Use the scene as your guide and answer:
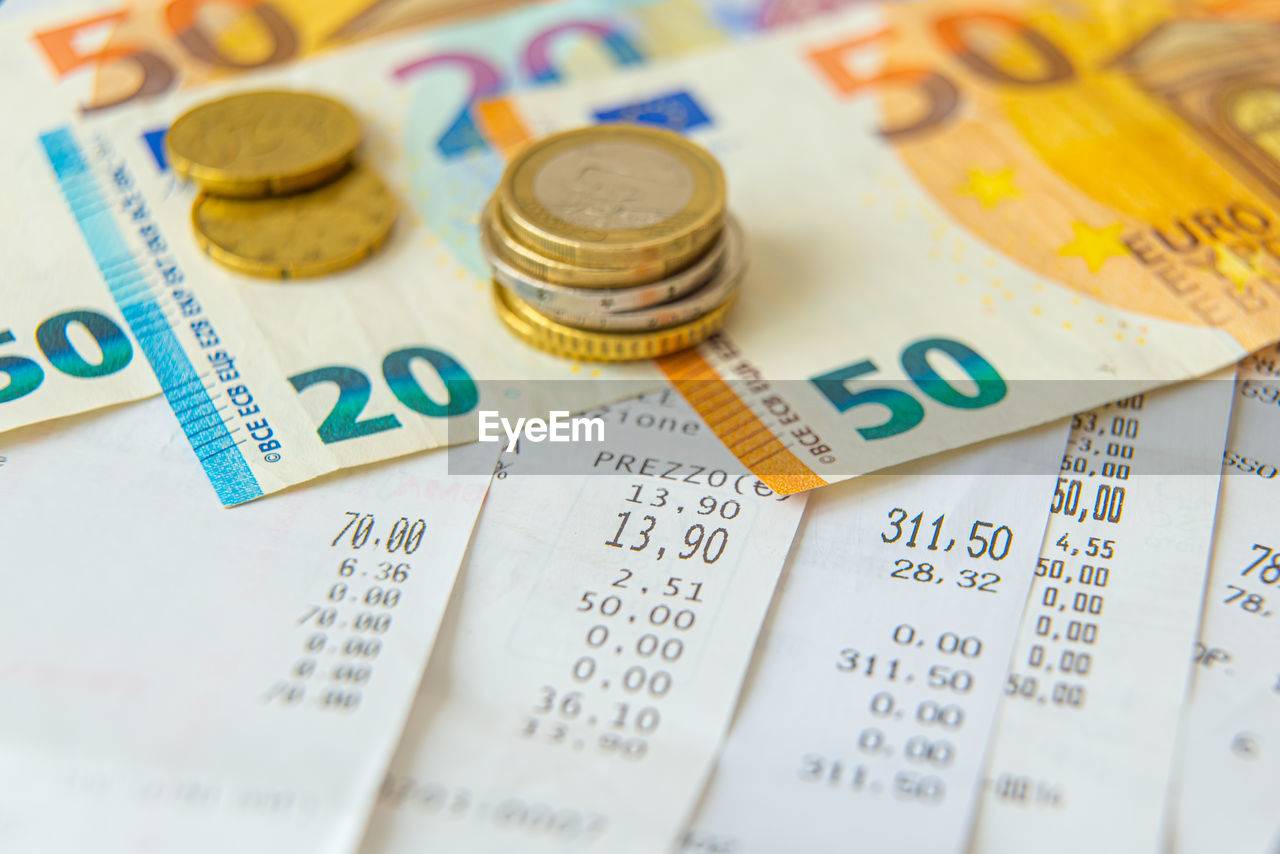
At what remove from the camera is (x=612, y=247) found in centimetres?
62

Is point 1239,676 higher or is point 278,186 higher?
point 278,186

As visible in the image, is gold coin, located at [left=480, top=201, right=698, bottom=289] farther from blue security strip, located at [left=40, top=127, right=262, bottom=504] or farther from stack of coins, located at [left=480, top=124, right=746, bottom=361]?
blue security strip, located at [left=40, top=127, right=262, bottom=504]

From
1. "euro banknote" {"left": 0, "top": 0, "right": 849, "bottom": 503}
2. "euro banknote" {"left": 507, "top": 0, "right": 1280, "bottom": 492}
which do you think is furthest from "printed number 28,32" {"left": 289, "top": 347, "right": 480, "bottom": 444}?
"euro banknote" {"left": 507, "top": 0, "right": 1280, "bottom": 492}

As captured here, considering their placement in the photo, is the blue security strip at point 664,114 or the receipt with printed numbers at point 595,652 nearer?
the receipt with printed numbers at point 595,652

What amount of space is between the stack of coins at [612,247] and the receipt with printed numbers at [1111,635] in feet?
0.76

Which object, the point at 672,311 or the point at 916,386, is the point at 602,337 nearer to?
the point at 672,311

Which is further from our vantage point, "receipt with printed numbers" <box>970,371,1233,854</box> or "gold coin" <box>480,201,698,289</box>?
"gold coin" <box>480,201,698,289</box>

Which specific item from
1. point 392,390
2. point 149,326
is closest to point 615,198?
point 392,390

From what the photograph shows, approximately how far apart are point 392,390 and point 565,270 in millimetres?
121

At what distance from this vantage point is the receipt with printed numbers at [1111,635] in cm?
48

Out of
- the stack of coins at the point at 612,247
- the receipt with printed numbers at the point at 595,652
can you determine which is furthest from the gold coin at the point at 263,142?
the receipt with printed numbers at the point at 595,652

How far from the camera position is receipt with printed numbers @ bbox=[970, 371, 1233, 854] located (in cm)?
48

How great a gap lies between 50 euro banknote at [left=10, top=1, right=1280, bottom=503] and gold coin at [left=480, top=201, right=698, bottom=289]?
2.2 inches

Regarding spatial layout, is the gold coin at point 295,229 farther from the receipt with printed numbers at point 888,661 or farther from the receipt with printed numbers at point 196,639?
the receipt with printed numbers at point 888,661
